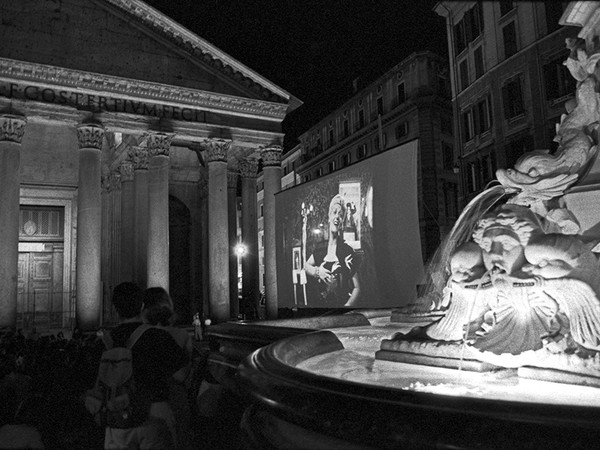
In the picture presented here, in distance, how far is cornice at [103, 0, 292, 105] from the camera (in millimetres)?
17203

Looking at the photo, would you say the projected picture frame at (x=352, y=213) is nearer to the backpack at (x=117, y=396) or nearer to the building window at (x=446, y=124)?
the backpack at (x=117, y=396)

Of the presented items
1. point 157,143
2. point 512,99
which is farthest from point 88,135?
point 512,99

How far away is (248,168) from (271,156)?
8.34 feet

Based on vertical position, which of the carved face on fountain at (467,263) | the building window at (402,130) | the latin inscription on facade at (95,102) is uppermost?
the building window at (402,130)

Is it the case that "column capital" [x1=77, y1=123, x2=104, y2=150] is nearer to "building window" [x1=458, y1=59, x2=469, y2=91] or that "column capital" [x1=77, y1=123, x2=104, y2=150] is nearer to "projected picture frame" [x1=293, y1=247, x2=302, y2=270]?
"projected picture frame" [x1=293, y1=247, x2=302, y2=270]

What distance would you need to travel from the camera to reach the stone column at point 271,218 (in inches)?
750

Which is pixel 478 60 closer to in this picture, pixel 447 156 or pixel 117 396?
pixel 447 156

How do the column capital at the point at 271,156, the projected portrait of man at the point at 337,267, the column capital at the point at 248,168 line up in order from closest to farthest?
the projected portrait of man at the point at 337,267 → the column capital at the point at 271,156 → the column capital at the point at 248,168

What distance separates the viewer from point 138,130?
1703 centimetres

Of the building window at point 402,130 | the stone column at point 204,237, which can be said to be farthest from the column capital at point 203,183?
the building window at point 402,130

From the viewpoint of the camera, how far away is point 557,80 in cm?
2130

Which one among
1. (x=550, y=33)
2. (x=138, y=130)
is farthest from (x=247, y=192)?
(x=550, y=33)

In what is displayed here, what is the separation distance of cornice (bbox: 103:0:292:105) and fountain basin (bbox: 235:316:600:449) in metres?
16.2

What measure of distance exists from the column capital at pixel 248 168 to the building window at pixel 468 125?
462 inches
